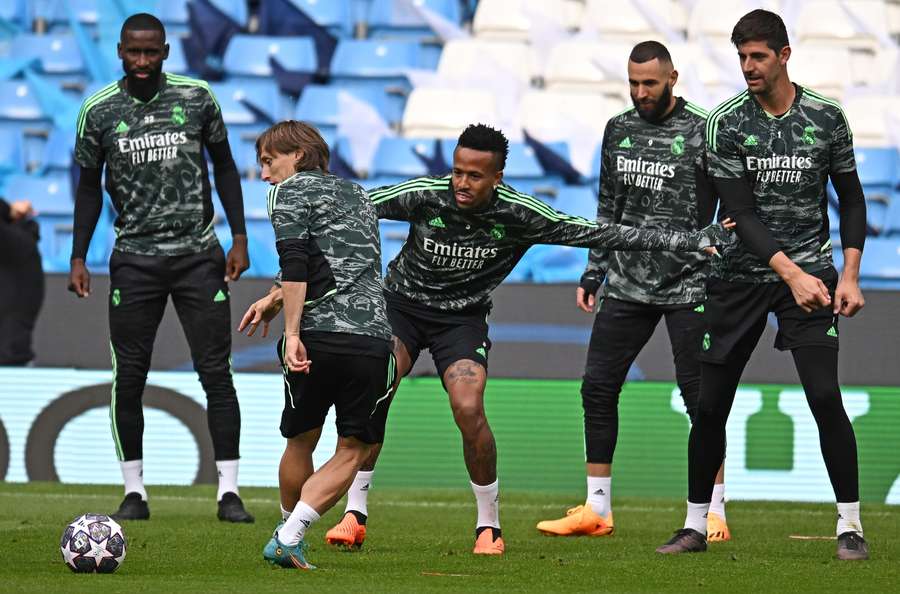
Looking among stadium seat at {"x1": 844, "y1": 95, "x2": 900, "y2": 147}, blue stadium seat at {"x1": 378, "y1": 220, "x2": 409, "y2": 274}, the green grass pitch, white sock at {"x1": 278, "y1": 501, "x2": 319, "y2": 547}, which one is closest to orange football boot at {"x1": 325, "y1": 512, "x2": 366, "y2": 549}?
the green grass pitch

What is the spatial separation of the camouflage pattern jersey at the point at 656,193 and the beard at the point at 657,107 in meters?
0.03

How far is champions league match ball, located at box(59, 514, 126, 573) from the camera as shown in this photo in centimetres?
499

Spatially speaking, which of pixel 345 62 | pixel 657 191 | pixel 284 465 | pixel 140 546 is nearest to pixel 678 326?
pixel 657 191

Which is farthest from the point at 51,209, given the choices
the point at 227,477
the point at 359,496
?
the point at 359,496

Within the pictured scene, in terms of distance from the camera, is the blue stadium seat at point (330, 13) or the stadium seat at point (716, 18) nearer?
the stadium seat at point (716, 18)

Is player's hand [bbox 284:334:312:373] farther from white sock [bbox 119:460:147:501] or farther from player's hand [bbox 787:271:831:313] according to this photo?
white sock [bbox 119:460:147:501]

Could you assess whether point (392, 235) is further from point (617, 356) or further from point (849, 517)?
point (849, 517)

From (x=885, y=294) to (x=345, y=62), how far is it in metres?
6.24

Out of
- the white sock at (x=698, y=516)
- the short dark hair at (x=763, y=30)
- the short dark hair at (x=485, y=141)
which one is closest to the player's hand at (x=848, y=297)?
the short dark hair at (x=763, y=30)

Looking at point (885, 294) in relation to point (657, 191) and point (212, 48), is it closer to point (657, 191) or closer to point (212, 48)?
point (657, 191)

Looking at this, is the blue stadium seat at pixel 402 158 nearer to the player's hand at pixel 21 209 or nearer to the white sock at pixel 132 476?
the player's hand at pixel 21 209

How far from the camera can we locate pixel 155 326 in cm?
709

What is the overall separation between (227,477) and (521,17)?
7943 mm

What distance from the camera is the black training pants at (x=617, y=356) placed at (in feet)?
22.2
